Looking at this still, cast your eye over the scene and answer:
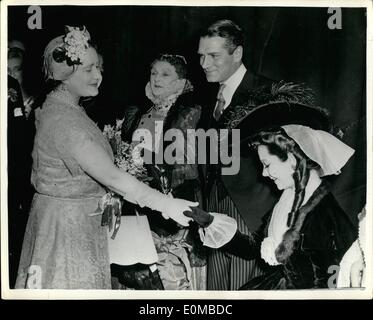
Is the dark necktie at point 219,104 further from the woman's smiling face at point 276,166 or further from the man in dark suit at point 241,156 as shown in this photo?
the woman's smiling face at point 276,166

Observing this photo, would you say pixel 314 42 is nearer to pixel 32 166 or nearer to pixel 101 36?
pixel 101 36

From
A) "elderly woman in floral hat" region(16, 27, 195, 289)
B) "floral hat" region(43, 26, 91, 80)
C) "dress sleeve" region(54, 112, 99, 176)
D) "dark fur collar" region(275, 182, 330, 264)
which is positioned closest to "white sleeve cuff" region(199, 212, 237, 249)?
"elderly woman in floral hat" region(16, 27, 195, 289)

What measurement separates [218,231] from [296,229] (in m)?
0.40

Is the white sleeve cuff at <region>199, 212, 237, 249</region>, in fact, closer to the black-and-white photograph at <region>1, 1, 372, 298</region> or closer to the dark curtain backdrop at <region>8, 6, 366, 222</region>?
the black-and-white photograph at <region>1, 1, 372, 298</region>

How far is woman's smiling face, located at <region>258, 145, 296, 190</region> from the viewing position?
12.6ft

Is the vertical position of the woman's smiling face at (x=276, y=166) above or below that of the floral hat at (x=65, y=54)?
below

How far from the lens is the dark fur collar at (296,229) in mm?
3859

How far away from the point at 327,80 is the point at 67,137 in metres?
1.36

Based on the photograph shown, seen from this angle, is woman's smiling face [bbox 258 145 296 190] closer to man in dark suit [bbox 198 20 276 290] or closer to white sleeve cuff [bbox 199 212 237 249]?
man in dark suit [bbox 198 20 276 290]

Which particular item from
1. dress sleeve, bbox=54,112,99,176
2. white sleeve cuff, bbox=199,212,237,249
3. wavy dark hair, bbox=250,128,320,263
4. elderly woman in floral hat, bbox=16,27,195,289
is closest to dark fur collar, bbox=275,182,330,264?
wavy dark hair, bbox=250,128,320,263

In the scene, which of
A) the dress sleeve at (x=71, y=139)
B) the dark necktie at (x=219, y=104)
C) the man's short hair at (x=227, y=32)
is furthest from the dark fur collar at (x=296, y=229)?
the dress sleeve at (x=71, y=139)

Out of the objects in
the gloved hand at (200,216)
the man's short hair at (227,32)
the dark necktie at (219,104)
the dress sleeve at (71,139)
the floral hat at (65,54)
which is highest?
the man's short hair at (227,32)

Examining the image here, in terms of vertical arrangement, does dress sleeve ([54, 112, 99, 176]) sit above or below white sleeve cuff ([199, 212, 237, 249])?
above

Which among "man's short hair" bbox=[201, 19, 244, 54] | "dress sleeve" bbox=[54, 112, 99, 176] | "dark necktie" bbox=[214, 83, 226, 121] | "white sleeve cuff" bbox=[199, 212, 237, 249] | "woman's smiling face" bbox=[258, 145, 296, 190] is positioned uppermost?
"man's short hair" bbox=[201, 19, 244, 54]
